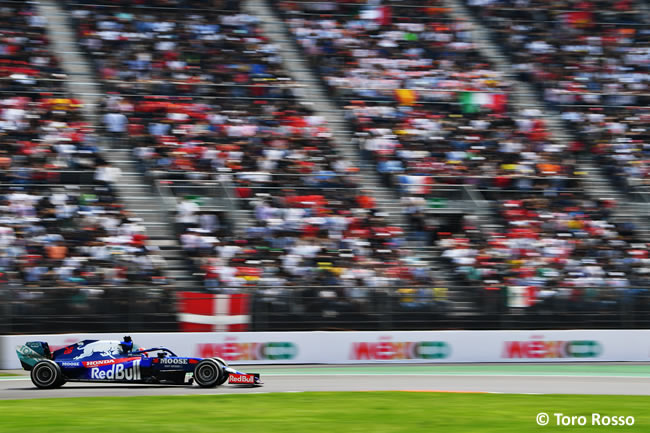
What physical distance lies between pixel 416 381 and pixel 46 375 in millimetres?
5664

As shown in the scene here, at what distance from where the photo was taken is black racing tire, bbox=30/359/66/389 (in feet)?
46.3

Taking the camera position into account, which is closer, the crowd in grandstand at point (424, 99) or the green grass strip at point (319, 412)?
the green grass strip at point (319, 412)

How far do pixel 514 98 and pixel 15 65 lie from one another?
1204 centimetres

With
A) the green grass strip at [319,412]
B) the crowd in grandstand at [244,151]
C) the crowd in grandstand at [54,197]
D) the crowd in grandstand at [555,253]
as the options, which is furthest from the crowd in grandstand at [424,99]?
the green grass strip at [319,412]

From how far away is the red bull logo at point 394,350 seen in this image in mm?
18578

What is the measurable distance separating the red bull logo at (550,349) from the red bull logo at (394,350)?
1412 millimetres

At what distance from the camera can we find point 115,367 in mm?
14039

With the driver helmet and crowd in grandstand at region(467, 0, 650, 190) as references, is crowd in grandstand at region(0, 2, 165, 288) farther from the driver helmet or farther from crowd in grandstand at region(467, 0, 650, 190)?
crowd in grandstand at region(467, 0, 650, 190)

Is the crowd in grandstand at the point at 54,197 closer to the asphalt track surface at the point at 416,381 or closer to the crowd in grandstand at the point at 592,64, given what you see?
the asphalt track surface at the point at 416,381

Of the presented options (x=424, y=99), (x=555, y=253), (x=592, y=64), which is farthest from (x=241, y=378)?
(x=592, y=64)

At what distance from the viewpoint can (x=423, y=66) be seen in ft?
81.2

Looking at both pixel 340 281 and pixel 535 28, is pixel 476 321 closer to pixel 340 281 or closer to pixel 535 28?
pixel 340 281

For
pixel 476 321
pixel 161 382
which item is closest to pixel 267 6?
pixel 476 321

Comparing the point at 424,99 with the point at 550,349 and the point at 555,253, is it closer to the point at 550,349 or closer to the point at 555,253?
the point at 555,253
